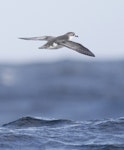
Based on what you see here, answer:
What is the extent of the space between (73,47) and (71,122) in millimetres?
1388

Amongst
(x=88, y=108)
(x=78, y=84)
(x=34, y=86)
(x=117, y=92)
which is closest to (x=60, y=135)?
(x=88, y=108)

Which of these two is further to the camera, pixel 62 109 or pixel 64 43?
pixel 62 109

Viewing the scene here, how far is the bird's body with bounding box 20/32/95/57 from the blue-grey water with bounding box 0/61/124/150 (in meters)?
1.32

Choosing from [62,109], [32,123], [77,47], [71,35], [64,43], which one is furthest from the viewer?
[62,109]

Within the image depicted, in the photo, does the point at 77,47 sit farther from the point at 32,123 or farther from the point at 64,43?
the point at 32,123

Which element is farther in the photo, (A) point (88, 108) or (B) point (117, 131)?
(A) point (88, 108)

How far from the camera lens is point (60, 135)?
14.3 metres

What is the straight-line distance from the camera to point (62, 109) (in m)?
30.6

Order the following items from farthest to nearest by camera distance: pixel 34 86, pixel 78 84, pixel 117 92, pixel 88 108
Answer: pixel 34 86
pixel 78 84
pixel 117 92
pixel 88 108

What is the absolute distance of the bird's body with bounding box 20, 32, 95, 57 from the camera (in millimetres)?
15398

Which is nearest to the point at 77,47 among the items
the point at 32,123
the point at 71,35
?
the point at 71,35

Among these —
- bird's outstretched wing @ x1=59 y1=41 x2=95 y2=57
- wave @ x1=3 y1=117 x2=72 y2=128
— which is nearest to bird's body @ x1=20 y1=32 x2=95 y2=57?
bird's outstretched wing @ x1=59 y1=41 x2=95 y2=57

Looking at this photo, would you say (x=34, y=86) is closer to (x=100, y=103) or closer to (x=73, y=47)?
(x=100, y=103)

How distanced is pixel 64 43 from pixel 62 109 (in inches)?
581
